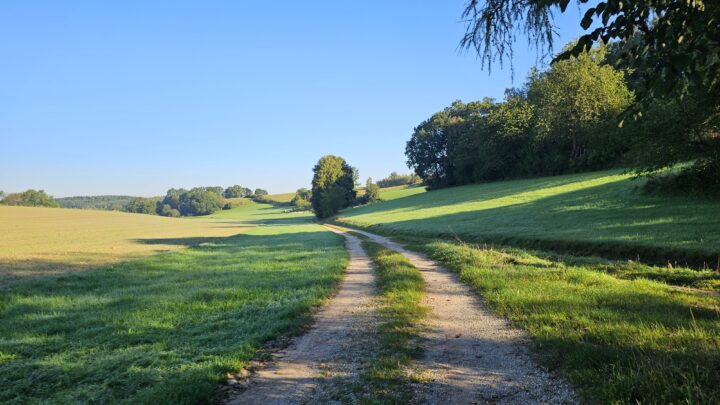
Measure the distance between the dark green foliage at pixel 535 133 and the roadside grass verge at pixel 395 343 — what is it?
33502 millimetres

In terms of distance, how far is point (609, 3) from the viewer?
4.07 meters

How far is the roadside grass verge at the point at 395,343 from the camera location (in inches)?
179

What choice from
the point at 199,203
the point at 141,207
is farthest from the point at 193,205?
the point at 141,207

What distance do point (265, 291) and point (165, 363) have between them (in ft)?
17.3

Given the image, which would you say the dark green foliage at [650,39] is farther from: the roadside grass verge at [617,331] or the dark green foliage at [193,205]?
the dark green foliage at [193,205]

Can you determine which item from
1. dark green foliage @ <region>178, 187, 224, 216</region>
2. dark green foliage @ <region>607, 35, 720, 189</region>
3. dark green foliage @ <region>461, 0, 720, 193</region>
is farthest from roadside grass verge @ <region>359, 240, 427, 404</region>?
dark green foliage @ <region>178, 187, 224, 216</region>

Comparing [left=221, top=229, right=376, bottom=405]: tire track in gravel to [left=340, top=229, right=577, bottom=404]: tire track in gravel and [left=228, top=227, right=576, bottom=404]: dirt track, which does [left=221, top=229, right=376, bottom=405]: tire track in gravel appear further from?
[left=340, top=229, right=577, bottom=404]: tire track in gravel

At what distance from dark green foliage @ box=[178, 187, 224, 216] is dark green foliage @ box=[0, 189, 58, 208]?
51682 mm

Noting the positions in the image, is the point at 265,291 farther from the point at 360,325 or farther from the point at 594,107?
the point at 594,107

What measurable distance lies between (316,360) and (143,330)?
4046mm

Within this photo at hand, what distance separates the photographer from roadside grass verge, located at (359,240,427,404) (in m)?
4.55

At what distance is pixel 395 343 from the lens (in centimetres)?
609

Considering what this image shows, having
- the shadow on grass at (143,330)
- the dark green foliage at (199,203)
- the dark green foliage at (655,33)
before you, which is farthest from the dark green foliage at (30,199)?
the dark green foliage at (655,33)

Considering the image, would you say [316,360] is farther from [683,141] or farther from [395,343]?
[683,141]
